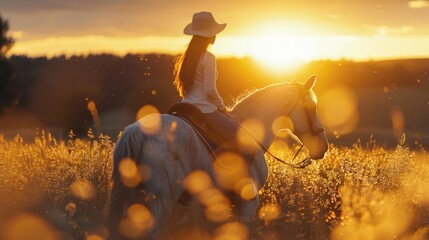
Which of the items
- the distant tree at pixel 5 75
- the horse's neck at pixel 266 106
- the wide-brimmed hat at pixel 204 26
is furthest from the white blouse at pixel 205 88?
the distant tree at pixel 5 75

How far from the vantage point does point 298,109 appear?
8875 mm

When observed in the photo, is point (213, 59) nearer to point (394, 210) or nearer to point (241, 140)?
point (241, 140)

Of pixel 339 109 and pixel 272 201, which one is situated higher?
pixel 272 201

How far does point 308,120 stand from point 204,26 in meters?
1.84

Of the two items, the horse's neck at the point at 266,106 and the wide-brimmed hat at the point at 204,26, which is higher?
the wide-brimmed hat at the point at 204,26

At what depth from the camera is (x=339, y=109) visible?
38531 millimetres

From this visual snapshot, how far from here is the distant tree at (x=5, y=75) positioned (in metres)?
37.6

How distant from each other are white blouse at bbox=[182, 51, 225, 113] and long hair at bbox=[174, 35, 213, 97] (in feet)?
0.19

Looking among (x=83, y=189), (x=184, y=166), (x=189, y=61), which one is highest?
(x=189, y=61)

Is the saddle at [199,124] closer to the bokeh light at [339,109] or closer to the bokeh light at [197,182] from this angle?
the bokeh light at [197,182]

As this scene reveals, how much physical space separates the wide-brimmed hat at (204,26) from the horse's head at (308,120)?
1.33 metres

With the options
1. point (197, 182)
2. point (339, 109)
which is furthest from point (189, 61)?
point (339, 109)

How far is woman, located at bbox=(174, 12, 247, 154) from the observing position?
801cm

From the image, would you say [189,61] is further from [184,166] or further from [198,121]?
[184,166]
